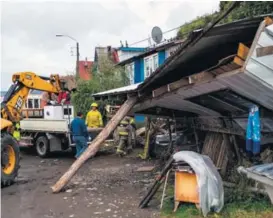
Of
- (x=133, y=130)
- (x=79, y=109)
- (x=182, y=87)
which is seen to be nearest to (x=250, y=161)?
(x=182, y=87)

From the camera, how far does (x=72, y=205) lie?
7.54 metres

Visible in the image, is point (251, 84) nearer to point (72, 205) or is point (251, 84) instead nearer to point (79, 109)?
point (72, 205)

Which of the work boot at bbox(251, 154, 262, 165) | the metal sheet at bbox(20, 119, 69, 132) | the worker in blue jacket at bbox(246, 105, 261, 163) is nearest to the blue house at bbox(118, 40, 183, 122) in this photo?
the metal sheet at bbox(20, 119, 69, 132)

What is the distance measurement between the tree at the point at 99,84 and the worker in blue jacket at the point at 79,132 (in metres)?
6.74

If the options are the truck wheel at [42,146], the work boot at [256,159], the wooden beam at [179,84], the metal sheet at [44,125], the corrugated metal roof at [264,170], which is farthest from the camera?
the truck wheel at [42,146]

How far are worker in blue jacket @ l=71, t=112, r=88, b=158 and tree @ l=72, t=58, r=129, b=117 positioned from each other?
266 inches

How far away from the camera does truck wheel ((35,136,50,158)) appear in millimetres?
14352

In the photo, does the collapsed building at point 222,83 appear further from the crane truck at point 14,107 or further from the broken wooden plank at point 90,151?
the crane truck at point 14,107

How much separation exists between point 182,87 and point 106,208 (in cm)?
275

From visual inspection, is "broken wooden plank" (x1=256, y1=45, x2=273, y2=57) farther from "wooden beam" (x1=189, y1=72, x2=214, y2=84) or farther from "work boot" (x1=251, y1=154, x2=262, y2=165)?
"work boot" (x1=251, y1=154, x2=262, y2=165)

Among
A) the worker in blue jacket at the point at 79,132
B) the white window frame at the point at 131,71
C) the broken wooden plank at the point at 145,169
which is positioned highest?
the white window frame at the point at 131,71

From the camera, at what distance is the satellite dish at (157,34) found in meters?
24.3

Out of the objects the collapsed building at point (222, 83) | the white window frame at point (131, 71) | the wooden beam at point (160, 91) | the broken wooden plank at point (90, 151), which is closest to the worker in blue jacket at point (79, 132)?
the collapsed building at point (222, 83)

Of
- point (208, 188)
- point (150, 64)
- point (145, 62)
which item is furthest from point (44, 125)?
point (145, 62)
